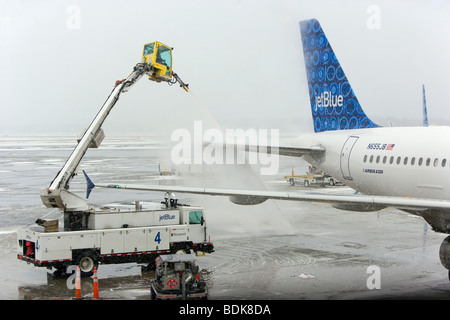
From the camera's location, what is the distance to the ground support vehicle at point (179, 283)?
49.6ft

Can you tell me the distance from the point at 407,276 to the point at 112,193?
26611 millimetres

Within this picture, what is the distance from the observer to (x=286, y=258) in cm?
2139

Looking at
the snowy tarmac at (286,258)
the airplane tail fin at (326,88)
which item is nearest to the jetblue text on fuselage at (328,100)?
the airplane tail fin at (326,88)

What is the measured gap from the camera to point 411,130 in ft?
72.8

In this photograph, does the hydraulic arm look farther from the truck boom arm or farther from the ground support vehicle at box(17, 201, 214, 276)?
the ground support vehicle at box(17, 201, 214, 276)

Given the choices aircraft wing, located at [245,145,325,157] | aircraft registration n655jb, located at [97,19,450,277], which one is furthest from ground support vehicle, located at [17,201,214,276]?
aircraft wing, located at [245,145,325,157]

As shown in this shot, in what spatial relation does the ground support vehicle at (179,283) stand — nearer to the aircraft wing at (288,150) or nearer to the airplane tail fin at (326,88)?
the aircraft wing at (288,150)

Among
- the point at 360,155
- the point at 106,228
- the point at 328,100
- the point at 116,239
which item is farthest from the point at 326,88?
the point at 116,239

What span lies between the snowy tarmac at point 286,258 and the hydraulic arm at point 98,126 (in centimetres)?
259

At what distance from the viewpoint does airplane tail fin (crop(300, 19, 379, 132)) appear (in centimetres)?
2633

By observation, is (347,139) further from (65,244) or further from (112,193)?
(112,193)

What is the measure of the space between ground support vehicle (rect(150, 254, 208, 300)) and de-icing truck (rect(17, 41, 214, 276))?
323cm

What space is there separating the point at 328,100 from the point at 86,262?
1461 centimetres
